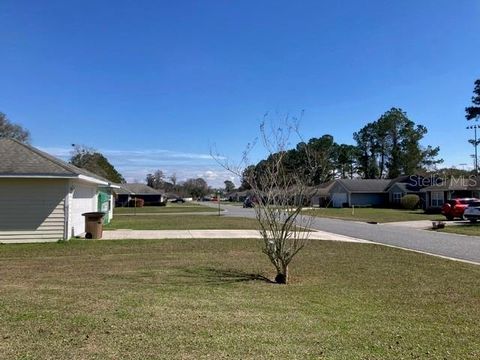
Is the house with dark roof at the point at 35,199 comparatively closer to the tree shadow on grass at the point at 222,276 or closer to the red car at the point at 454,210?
the tree shadow on grass at the point at 222,276

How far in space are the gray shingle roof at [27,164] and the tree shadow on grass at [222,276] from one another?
819 centimetres

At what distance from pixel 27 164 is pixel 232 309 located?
13.2m

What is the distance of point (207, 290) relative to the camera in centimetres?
873

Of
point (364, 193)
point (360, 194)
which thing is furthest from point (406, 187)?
point (360, 194)

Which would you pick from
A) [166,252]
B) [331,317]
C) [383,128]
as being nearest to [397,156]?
[383,128]

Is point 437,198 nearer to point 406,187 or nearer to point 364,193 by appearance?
point 406,187

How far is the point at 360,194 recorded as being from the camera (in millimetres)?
74688

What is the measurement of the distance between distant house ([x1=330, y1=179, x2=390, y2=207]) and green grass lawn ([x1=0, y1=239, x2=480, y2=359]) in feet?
203

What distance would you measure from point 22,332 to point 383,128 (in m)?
96.6

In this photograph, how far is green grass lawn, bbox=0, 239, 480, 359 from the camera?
532 centimetres

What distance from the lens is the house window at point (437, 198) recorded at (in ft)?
177

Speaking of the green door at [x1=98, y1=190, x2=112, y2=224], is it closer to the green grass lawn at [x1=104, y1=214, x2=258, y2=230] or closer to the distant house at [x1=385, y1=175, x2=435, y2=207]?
the green grass lawn at [x1=104, y1=214, x2=258, y2=230]

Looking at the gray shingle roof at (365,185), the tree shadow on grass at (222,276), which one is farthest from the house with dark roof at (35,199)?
the gray shingle roof at (365,185)

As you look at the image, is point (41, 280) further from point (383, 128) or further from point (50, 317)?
point (383, 128)
